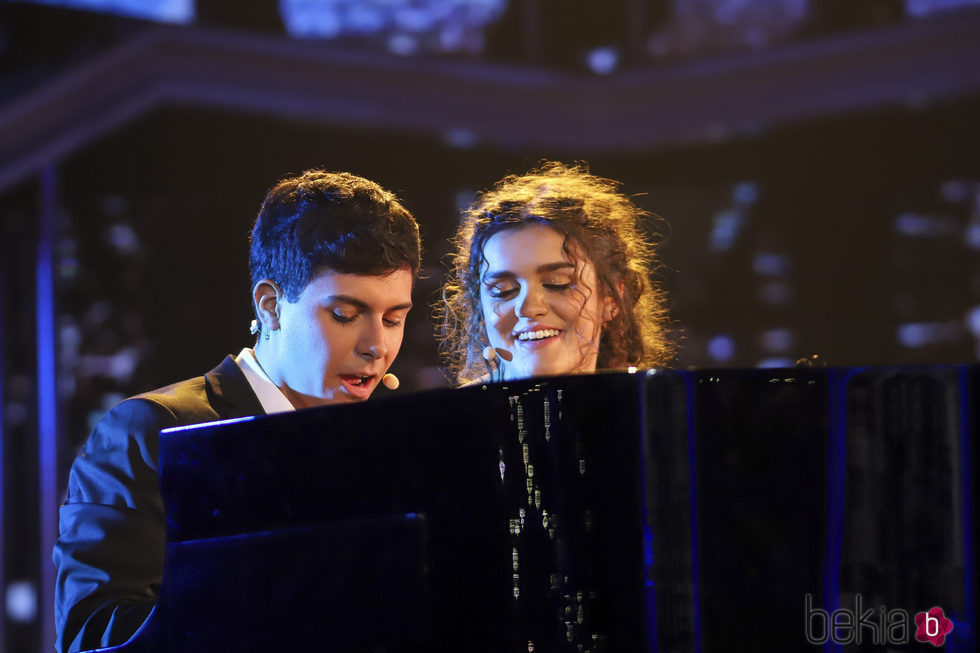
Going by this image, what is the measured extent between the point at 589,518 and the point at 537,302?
65 cm

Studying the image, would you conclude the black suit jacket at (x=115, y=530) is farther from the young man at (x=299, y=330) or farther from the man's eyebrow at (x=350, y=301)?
the man's eyebrow at (x=350, y=301)

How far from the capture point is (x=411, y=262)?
1.59 metres

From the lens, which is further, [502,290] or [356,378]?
[502,290]

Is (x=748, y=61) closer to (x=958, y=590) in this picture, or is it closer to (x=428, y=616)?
(x=958, y=590)

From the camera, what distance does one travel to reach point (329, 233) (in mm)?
1535

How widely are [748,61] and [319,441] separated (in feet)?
11.3

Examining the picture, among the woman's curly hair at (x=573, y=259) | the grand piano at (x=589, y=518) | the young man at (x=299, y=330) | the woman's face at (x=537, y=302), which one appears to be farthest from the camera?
the woman's curly hair at (x=573, y=259)

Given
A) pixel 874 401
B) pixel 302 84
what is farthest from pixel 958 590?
pixel 302 84

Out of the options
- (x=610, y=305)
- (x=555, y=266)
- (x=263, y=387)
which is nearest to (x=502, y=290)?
(x=555, y=266)

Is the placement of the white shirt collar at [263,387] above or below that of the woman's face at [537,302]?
below

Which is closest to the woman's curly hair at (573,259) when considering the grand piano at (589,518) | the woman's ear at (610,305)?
the woman's ear at (610,305)

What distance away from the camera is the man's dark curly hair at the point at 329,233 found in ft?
5.00

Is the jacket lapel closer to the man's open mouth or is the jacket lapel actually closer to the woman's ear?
the man's open mouth

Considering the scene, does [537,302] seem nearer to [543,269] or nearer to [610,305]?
[543,269]
